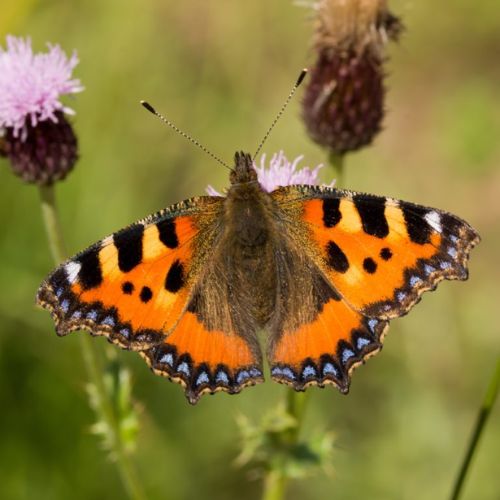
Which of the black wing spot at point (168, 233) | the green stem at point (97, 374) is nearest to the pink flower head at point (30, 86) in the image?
the green stem at point (97, 374)

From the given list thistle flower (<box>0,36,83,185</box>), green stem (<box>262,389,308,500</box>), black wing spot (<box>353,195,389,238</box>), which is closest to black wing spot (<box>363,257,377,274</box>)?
black wing spot (<box>353,195,389,238</box>)

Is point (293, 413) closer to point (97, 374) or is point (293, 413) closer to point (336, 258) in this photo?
point (336, 258)

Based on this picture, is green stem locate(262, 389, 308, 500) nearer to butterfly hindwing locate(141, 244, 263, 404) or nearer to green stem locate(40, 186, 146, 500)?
butterfly hindwing locate(141, 244, 263, 404)

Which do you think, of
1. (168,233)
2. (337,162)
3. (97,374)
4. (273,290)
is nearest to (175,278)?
(168,233)

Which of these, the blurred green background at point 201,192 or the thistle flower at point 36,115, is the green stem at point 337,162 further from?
the thistle flower at point 36,115

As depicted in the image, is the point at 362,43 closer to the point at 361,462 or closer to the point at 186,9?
the point at 361,462

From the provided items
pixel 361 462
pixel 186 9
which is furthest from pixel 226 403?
pixel 186 9

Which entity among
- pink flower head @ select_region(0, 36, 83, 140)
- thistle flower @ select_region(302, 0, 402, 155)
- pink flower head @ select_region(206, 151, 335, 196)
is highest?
thistle flower @ select_region(302, 0, 402, 155)
